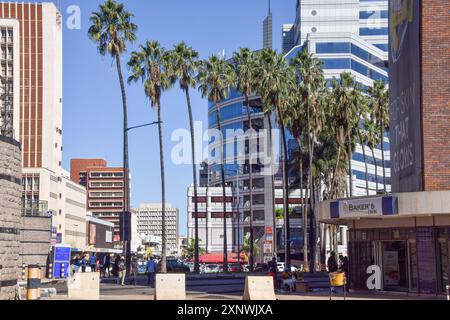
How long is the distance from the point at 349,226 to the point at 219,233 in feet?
349

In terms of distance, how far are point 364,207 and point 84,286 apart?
13679mm

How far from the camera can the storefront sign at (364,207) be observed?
33.3 metres

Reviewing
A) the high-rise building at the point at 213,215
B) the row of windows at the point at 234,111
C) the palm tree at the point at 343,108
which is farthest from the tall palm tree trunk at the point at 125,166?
the high-rise building at the point at 213,215

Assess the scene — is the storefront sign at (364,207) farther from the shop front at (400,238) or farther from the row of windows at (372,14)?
the row of windows at (372,14)

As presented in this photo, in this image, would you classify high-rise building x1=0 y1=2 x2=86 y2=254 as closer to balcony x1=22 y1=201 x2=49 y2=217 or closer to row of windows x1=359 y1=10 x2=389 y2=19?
row of windows x1=359 y1=10 x2=389 y2=19

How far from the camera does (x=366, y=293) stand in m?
36.3

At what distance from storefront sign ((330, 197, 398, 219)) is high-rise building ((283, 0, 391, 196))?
83.6 m

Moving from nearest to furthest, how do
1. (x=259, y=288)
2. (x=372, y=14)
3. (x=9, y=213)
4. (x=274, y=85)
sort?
(x=259, y=288)
(x=9, y=213)
(x=274, y=85)
(x=372, y=14)

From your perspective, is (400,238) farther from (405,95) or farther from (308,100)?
(308,100)

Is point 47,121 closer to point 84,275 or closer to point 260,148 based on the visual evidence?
point 260,148

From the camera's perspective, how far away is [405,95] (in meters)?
38.9

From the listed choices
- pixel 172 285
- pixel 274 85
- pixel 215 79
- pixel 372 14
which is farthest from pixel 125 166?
pixel 372 14
